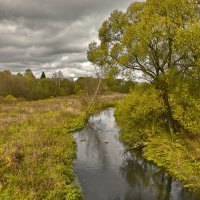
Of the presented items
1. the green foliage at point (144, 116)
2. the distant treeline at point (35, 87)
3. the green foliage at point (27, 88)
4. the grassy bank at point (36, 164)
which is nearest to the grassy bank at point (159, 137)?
the green foliage at point (144, 116)

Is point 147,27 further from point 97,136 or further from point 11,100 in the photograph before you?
point 11,100

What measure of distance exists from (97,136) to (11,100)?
137 feet

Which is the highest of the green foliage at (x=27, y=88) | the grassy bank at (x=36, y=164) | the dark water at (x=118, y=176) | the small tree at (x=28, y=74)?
the small tree at (x=28, y=74)

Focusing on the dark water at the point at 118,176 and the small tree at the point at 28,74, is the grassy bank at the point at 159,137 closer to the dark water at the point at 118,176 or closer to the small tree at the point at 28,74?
the dark water at the point at 118,176

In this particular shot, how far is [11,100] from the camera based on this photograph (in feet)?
230

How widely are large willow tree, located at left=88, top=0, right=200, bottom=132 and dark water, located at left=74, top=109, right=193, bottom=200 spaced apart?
5134 millimetres

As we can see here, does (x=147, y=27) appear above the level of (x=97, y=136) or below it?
above

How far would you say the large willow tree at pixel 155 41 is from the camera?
20.9 m

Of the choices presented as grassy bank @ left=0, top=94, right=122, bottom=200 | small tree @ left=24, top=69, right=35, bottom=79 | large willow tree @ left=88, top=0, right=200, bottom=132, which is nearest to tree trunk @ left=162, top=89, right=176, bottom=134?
large willow tree @ left=88, top=0, right=200, bottom=132

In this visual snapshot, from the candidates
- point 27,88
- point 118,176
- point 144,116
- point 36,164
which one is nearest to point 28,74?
point 27,88

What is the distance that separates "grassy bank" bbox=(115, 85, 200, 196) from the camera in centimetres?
1825

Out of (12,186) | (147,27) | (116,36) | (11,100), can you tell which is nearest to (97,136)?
(116,36)

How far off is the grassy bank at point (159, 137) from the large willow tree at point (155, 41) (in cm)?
115

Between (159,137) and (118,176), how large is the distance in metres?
5.54
